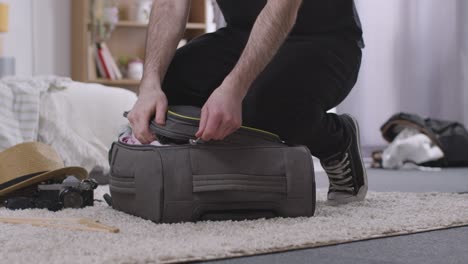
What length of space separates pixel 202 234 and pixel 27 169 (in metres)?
0.69

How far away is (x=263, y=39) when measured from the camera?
154 centimetres

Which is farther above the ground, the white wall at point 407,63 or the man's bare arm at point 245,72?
the man's bare arm at point 245,72

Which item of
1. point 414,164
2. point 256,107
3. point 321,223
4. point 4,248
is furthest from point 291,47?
point 414,164

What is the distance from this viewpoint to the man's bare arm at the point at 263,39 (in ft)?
5.02

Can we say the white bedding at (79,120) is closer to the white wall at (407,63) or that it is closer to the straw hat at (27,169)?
the straw hat at (27,169)

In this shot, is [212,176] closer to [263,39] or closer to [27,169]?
[263,39]

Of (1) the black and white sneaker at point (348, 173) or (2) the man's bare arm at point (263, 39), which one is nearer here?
(2) the man's bare arm at point (263, 39)

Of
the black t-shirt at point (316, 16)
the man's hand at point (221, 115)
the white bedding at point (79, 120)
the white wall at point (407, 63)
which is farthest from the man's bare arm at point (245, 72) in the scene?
the white wall at point (407, 63)

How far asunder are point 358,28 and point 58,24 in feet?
11.4

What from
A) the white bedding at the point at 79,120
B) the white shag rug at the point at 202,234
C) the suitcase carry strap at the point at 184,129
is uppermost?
the suitcase carry strap at the point at 184,129

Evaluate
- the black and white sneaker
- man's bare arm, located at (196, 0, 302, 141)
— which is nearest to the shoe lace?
the black and white sneaker

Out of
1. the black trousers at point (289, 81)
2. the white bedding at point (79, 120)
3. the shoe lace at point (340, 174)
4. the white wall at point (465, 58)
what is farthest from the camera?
the white wall at point (465, 58)

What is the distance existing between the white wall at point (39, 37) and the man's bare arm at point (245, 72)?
139 inches

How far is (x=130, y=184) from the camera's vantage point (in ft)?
5.27
